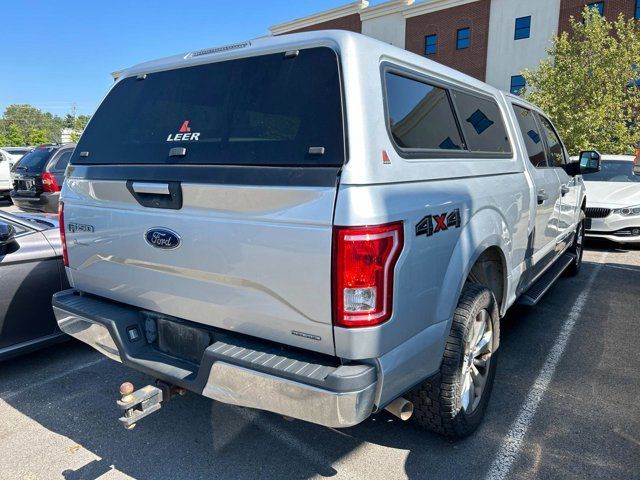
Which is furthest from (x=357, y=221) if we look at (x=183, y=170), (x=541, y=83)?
(x=541, y=83)

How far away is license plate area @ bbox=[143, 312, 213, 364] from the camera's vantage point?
7.89ft

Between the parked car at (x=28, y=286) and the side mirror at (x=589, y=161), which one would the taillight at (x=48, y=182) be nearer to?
the parked car at (x=28, y=286)

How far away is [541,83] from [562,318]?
15808mm

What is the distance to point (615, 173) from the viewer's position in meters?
8.96

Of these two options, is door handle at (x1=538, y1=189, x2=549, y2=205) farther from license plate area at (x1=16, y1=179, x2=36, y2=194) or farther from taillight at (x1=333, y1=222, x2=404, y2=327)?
license plate area at (x1=16, y1=179, x2=36, y2=194)

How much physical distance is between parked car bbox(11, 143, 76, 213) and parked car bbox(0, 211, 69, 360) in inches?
240

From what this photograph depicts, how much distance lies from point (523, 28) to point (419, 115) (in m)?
29.1

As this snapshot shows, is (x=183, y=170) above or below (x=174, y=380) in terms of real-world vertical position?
above

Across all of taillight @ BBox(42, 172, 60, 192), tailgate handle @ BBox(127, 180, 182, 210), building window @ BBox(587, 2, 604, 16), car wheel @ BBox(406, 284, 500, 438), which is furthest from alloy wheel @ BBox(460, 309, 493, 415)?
building window @ BBox(587, 2, 604, 16)

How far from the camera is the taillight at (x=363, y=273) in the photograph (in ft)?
6.12

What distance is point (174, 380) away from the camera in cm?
233

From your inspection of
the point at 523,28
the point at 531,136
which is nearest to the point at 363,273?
the point at 531,136

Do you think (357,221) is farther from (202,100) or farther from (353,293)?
(202,100)

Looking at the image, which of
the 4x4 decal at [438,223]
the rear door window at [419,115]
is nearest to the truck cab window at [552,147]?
the rear door window at [419,115]
